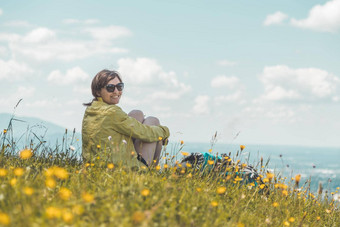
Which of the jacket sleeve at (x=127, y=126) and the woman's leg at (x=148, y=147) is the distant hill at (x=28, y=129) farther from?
the jacket sleeve at (x=127, y=126)

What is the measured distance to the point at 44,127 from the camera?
6.25 metres

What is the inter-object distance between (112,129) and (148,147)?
71cm

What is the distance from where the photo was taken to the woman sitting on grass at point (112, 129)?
204 inches

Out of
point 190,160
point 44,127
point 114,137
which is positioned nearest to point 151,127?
point 114,137

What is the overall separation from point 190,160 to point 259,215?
2132mm

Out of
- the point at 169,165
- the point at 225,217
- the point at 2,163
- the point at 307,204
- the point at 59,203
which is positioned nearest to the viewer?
the point at 59,203

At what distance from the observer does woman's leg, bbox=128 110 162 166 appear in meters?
5.75

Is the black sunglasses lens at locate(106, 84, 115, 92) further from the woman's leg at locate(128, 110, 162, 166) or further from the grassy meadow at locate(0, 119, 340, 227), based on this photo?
the grassy meadow at locate(0, 119, 340, 227)

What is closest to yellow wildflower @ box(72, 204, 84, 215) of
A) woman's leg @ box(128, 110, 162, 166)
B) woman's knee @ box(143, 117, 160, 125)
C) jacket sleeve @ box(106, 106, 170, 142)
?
jacket sleeve @ box(106, 106, 170, 142)

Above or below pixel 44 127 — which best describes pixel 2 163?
below

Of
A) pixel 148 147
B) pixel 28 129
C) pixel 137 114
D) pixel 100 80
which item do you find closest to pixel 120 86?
pixel 100 80

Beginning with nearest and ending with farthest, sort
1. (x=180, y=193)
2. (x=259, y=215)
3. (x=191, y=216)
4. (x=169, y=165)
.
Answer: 1. (x=191, y=216)
2. (x=180, y=193)
3. (x=259, y=215)
4. (x=169, y=165)

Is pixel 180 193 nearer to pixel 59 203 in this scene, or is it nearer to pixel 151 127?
pixel 59 203

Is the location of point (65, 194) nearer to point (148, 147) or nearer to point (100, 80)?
point (148, 147)
